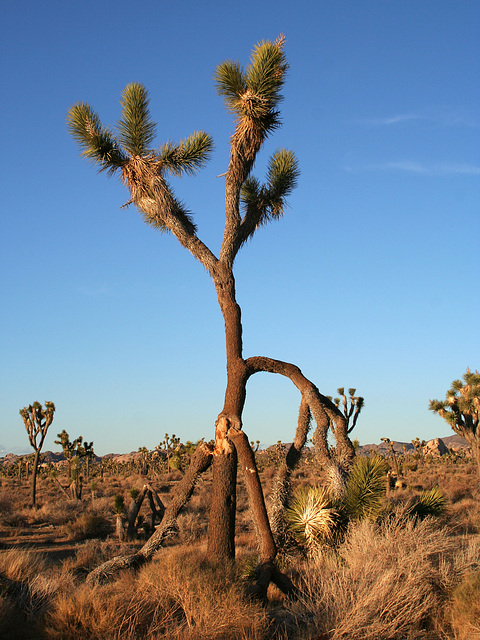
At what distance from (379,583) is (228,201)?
678cm

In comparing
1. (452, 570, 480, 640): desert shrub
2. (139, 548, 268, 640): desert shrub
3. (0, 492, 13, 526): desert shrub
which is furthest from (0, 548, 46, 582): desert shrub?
(0, 492, 13, 526): desert shrub

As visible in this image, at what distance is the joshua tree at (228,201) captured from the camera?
28.0ft

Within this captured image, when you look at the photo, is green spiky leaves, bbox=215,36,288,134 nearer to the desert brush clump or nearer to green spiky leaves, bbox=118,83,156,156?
green spiky leaves, bbox=118,83,156,156

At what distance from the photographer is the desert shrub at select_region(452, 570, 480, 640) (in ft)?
18.8

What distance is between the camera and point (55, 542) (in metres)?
16.8

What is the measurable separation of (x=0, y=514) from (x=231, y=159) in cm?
1902

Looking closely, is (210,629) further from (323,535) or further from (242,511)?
(242,511)

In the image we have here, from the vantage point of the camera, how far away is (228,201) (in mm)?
9836

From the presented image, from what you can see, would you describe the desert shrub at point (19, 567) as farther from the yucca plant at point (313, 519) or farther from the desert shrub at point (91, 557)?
the yucca plant at point (313, 519)

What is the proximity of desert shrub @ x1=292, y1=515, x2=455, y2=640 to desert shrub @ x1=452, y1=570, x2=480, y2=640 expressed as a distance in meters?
0.26

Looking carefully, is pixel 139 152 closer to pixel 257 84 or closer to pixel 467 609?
pixel 257 84

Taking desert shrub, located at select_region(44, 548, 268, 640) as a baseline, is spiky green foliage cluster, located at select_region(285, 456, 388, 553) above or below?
above

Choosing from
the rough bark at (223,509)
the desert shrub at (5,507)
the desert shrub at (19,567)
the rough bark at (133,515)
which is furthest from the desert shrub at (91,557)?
the desert shrub at (5,507)

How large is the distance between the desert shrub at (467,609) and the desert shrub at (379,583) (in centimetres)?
26
